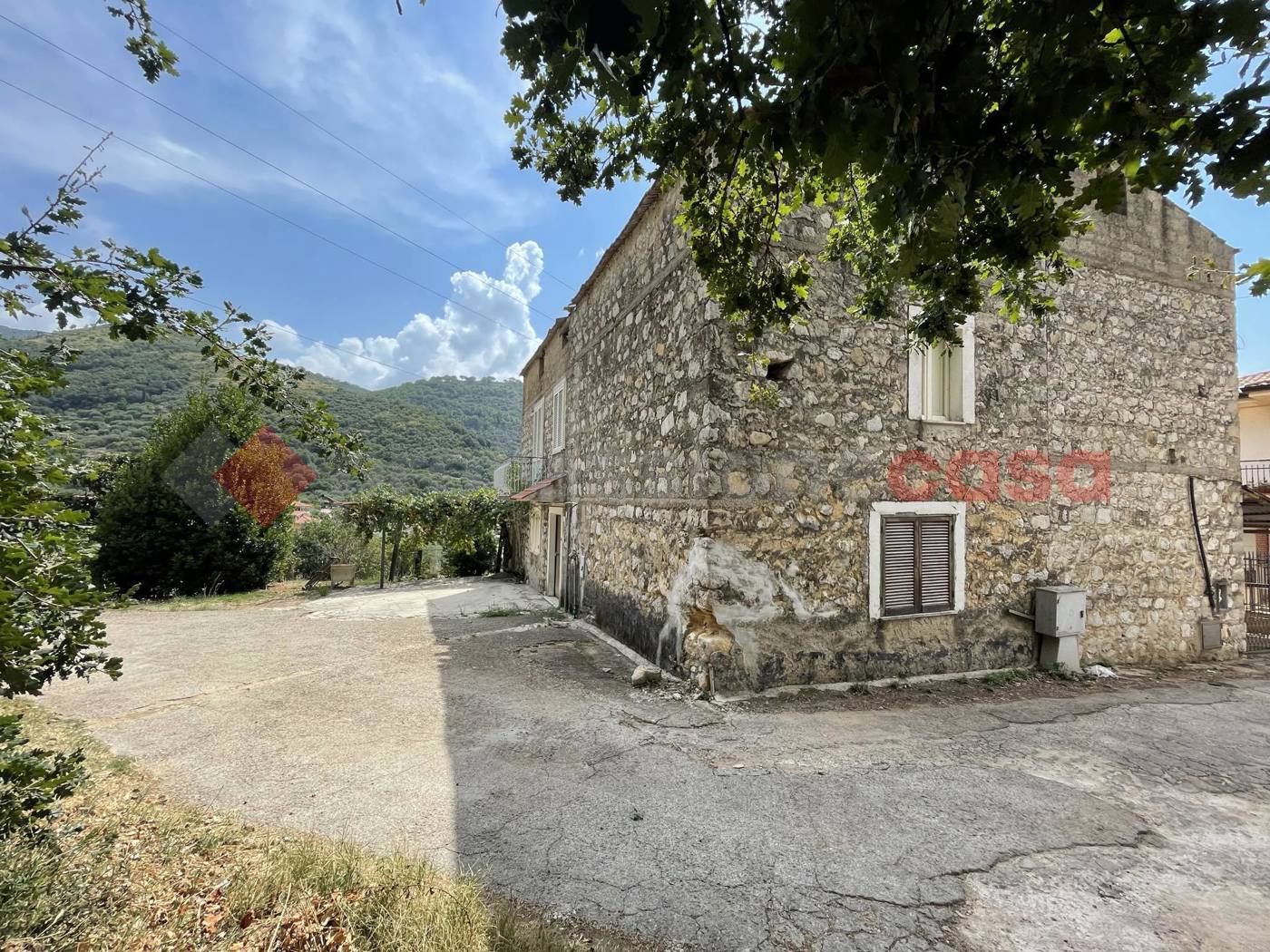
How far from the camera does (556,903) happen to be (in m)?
2.55

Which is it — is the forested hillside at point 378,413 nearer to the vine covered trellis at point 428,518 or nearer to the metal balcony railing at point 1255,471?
the vine covered trellis at point 428,518

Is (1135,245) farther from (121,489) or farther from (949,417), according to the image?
(121,489)

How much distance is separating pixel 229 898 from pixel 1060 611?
25.2 ft

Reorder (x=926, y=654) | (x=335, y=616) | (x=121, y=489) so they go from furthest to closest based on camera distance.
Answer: (x=121, y=489) → (x=335, y=616) → (x=926, y=654)

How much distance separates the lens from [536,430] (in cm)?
1417

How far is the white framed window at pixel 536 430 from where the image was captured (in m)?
13.6

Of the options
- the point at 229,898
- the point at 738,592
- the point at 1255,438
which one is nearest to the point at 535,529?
the point at 738,592

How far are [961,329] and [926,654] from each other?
370 centimetres

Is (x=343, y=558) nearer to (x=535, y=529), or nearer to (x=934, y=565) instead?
(x=535, y=529)

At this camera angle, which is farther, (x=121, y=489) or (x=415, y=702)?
(x=121, y=489)

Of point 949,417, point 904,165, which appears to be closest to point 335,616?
point 949,417

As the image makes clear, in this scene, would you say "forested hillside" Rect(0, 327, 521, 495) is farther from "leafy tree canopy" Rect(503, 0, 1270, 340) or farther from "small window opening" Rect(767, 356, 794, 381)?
"leafy tree canopy" Rect(503, 0, 1270, 340)

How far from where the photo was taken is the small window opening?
18.7ft

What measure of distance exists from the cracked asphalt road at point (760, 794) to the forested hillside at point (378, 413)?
53.8 ft
